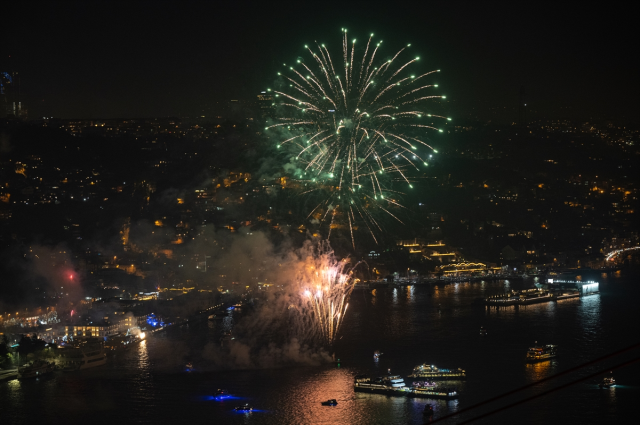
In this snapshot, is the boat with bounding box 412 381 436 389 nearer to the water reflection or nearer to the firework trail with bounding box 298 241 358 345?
the water reflection

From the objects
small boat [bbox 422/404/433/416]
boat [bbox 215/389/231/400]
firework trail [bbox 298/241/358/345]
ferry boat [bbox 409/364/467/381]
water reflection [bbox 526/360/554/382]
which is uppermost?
firework trail [bbox 298/241/358/345]

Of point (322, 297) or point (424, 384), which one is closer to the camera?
point (424, 384)

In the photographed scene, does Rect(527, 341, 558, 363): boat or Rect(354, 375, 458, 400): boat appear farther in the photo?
Rect(527, 341, 558, 363): boat

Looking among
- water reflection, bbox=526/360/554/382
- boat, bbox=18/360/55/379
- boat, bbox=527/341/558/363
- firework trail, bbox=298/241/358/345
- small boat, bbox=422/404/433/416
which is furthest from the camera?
firework trail, bbox=298/241/358/345

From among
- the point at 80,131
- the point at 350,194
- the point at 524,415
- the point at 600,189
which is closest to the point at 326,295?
the point at 524,415

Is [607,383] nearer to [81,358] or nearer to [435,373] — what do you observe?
[435,373]

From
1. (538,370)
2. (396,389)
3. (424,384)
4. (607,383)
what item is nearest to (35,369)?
(396,389)

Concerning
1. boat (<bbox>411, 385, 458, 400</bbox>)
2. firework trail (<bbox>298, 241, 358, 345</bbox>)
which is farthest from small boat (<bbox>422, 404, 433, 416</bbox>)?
firework trail (<bbox>298, 241, 358, 345</bbox>)
